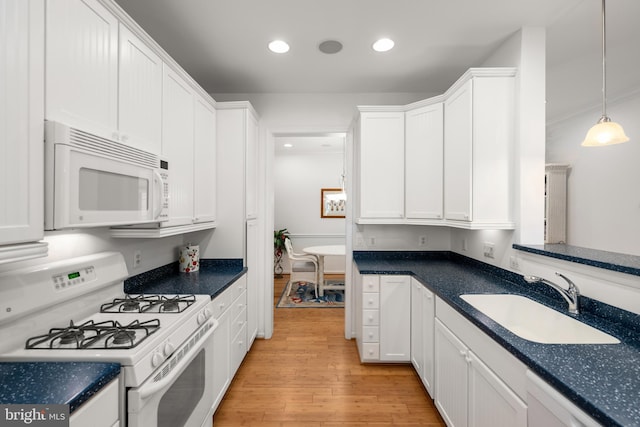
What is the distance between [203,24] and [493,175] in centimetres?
235

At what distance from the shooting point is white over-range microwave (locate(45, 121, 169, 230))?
1043 mm

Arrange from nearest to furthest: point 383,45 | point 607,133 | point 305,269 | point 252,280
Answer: point 607,133
point 383,45
point 252,280
point 305,269

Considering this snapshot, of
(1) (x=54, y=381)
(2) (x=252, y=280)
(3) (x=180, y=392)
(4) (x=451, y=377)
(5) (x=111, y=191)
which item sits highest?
Answer: (5) (x=111, y=191)

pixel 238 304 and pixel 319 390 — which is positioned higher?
pixel 238 304

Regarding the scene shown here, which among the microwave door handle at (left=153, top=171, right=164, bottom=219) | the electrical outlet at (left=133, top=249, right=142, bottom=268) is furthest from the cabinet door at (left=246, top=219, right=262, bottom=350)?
the microwave door handle at (left=153, top=171, right=164, bottom=219)

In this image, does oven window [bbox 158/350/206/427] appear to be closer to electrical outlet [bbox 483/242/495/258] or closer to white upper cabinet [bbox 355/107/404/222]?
white upper cabinet [bbox 355/107/404/222]

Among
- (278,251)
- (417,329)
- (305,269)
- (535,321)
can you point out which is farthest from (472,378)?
(278,251)

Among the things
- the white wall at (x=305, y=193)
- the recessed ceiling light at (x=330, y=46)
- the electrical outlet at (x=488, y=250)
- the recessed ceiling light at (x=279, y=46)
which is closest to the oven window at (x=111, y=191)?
the recessed ceiling light at (x=279, y=46)

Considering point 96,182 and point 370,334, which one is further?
point 370,334

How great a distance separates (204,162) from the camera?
2490 mm

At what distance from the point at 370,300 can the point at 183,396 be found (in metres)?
1.61

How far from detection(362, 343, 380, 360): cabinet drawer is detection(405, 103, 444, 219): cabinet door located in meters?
1.23

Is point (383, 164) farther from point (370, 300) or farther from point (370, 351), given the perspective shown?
point (370, 351)

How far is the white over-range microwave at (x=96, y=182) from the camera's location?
1.04 m
